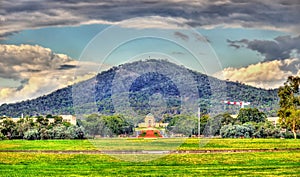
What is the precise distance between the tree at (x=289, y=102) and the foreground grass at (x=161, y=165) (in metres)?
29.9

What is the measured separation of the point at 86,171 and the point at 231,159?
10.1 meters

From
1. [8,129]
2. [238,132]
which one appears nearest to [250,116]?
[238,132]

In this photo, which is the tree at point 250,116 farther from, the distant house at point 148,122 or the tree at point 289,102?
the distant house at point 148,122

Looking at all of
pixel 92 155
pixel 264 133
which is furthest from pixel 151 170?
pixel 264 133

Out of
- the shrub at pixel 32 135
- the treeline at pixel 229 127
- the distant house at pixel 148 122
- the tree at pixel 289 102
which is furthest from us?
the shrub at pixel 32 135

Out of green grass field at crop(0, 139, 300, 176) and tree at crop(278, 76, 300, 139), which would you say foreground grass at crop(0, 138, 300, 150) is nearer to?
green grass field at crop(0, 139, 300, 176)

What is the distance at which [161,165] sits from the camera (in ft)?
111

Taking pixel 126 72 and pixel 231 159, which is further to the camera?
pixel 126 72

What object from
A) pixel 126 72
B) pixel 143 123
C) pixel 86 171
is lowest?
pixel 86 171

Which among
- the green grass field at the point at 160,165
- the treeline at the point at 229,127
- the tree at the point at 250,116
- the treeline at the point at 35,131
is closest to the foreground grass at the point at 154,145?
the treeline at the point at 229,127

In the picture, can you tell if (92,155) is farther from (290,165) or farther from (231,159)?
(290,165)

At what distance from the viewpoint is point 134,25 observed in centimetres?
3916

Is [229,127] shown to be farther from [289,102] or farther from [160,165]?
[160,165]

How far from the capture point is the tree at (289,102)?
7094cm
